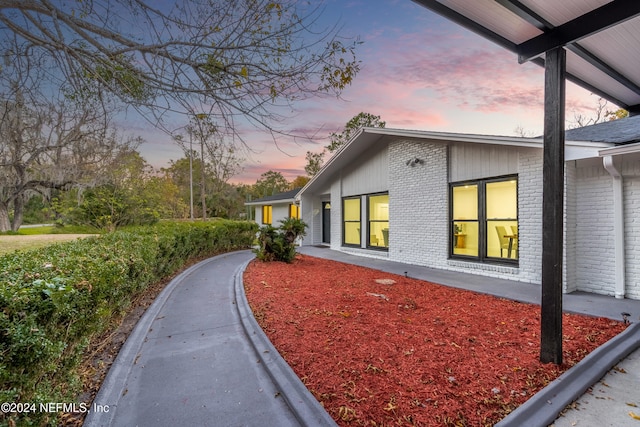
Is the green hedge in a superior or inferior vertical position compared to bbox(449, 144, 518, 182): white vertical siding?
inferior

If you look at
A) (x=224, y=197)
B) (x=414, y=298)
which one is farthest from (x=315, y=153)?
(x=414, y=298)

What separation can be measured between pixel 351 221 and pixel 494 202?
5.78m

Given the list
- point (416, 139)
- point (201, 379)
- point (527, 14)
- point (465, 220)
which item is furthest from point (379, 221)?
point (201, 379)

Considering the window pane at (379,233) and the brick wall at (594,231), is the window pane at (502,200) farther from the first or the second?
the window pane at (379,233)

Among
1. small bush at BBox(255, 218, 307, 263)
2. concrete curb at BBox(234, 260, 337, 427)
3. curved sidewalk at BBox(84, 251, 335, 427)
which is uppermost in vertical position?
small bush at BBox(255, 218, 307, 263)

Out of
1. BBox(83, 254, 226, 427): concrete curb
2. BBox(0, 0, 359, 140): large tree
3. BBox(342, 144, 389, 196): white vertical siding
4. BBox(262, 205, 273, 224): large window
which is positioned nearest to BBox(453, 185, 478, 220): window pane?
BBox(342, 144, 389, 196): white vertical siding

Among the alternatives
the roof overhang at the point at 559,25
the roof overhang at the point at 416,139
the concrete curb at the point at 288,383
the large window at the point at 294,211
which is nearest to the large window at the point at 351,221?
the roof overhang at the point at 416,139

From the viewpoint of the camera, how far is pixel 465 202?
7707mm

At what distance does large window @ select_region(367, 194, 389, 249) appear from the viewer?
10414 millimetres

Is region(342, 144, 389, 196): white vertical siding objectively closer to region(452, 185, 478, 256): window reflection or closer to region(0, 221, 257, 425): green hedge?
region(452, 185, 478, 256): window reflection

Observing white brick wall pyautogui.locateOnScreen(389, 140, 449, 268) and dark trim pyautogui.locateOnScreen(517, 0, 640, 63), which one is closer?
dark trim pyautogui.locateOnScreen(517, 0, 640, 63)

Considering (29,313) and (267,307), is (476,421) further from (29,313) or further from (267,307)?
(267,307)

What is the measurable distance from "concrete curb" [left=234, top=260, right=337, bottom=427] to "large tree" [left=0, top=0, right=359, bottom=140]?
2.48m

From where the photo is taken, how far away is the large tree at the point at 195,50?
312 centimetres
